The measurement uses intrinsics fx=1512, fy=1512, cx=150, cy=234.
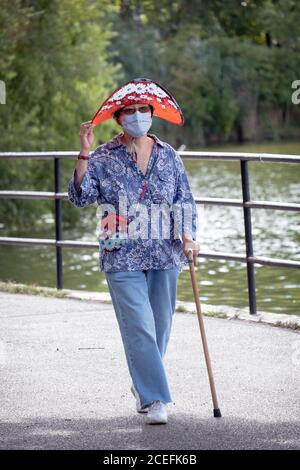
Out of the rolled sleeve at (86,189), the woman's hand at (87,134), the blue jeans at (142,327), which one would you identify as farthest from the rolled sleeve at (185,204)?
the woman's hand at (87,134)

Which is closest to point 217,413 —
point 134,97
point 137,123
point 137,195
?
point 137,195

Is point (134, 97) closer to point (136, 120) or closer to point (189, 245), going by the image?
point (136, 120)

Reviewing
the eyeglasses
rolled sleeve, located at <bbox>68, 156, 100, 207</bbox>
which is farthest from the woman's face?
rolled sleeve, located at <bbox>68, 156, 100, 207</bbox>

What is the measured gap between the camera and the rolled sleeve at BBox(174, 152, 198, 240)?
→ 781 centimetres

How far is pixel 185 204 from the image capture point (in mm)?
7824

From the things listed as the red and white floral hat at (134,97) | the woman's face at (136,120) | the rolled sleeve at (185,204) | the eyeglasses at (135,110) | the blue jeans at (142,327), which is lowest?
the blue jeans at (142,327)

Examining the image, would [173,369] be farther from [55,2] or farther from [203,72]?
[203,72]

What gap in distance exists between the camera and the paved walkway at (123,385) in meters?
7.26

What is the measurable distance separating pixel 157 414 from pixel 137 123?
4.81 ft

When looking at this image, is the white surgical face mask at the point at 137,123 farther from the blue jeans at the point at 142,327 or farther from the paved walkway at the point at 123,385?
the paved walkway at the point at 123,385

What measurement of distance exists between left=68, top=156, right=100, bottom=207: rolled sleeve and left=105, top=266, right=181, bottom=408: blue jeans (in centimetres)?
41

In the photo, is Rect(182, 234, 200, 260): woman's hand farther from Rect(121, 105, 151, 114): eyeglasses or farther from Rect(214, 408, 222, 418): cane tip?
Rect(214, 408, 222, 418): cane tip

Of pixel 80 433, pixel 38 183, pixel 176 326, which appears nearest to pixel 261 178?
pixel 38 183
